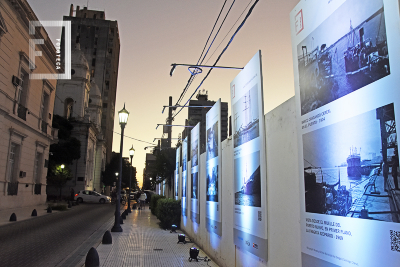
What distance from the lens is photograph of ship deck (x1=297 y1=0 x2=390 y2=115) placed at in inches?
98.4

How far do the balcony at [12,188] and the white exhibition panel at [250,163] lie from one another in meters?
19.9

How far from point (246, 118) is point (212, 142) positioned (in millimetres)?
2883

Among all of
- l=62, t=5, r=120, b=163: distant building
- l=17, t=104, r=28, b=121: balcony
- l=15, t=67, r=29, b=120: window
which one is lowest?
l=17, t=104, r=28, b=121: balcony

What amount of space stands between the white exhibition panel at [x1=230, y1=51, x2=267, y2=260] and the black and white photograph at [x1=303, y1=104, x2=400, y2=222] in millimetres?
1539

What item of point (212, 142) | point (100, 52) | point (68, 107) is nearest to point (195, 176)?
point (212, 142)

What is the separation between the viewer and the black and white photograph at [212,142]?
803cm

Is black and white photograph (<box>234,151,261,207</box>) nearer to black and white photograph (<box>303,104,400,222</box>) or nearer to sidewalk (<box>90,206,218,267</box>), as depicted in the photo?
black and white photograph (<box>303,104,400,222</box>)

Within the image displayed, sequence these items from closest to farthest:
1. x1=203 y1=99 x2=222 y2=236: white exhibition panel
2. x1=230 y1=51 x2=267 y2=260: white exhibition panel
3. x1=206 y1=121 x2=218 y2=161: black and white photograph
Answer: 1. x1=230 y1=51 x2=267 y2=260: white exhibition panel
2. x1=203 y1=99 x2=222 y2=236: white exhibition panel
3. x1=206 y1=121 x2=218 y2=161: black and white photograph

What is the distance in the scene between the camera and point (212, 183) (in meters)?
8.18

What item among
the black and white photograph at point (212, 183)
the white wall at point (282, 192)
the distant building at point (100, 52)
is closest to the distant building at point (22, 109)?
the black and white photograph at point (212, 183)

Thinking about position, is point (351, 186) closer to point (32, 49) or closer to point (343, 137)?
point (343, 137)

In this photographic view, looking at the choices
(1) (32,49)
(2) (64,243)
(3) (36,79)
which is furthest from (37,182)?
(2) (64,243)

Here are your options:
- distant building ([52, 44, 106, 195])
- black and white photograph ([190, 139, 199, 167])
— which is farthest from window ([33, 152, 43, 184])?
black and white photograph ([190, 139, 199, 167])

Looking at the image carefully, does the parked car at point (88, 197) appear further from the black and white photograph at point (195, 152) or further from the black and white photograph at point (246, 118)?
the black and white photograph at point (246, 118)
